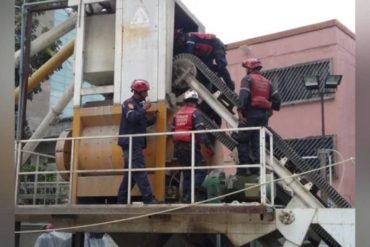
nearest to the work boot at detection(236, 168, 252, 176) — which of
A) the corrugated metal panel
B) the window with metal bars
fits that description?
the window with metal bars

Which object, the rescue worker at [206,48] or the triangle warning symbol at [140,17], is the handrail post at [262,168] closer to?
the rescue worker at [206,48]

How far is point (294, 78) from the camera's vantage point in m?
16.8

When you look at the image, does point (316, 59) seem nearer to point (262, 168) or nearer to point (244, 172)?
point (244, 172)

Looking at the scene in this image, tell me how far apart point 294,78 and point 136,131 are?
11034 mm

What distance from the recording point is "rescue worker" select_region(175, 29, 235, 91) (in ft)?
25.6

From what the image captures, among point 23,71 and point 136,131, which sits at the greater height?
point 23,71

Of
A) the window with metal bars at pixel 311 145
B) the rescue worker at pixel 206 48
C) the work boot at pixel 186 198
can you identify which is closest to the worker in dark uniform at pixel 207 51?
the rescue worker at pixel 206 48

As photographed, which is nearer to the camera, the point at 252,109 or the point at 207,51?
the point at 252,109

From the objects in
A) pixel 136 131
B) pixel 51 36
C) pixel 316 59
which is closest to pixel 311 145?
pixel 316 59

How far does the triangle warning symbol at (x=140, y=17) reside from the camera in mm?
7356

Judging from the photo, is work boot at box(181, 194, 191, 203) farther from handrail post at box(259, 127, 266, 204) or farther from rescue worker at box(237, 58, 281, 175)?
handrail post at box(259, 127, 266, 204)

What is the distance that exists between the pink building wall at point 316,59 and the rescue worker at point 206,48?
7702 millimetres

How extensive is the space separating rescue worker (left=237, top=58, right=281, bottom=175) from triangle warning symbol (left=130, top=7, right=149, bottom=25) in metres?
1.70

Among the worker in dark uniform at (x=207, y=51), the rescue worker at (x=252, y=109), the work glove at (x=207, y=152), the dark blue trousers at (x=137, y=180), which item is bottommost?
the dark blue trousers at (x=137, y=180)
